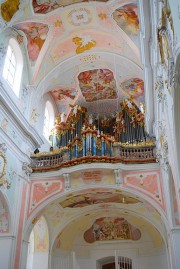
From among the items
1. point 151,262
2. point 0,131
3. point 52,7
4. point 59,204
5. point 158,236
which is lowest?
point 151,262

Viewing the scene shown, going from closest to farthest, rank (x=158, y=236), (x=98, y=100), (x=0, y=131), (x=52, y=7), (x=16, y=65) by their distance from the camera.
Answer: (x=0, y=131), (x=52, y=7), (x=16, y=65), (x=158, y=236), (x=98, y=100)

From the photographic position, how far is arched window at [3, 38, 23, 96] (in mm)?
12050

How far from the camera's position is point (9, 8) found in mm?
10891

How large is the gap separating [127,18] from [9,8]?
4.47 metres

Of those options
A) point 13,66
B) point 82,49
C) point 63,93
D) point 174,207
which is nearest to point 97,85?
point 63,93

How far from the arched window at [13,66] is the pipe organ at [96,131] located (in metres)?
3.15

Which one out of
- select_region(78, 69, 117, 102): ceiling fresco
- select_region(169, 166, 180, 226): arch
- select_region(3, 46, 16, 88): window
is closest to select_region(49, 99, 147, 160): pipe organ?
select_region(78, 69, 117, 102): ceiling fresco

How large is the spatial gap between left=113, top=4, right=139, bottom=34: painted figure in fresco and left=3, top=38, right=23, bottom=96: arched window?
168 inches

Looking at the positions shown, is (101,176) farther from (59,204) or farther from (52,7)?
(52,7)

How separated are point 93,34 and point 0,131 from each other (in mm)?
6022

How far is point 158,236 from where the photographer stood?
1375 cm

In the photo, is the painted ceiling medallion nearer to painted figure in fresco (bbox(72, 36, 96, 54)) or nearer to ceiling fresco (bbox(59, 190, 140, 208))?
painted figure in fresco (bbox(72, 36, 96, 54))

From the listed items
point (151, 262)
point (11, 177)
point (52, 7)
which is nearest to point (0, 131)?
point (11, 177)

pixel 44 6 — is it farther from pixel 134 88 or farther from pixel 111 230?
pixel 111 230
